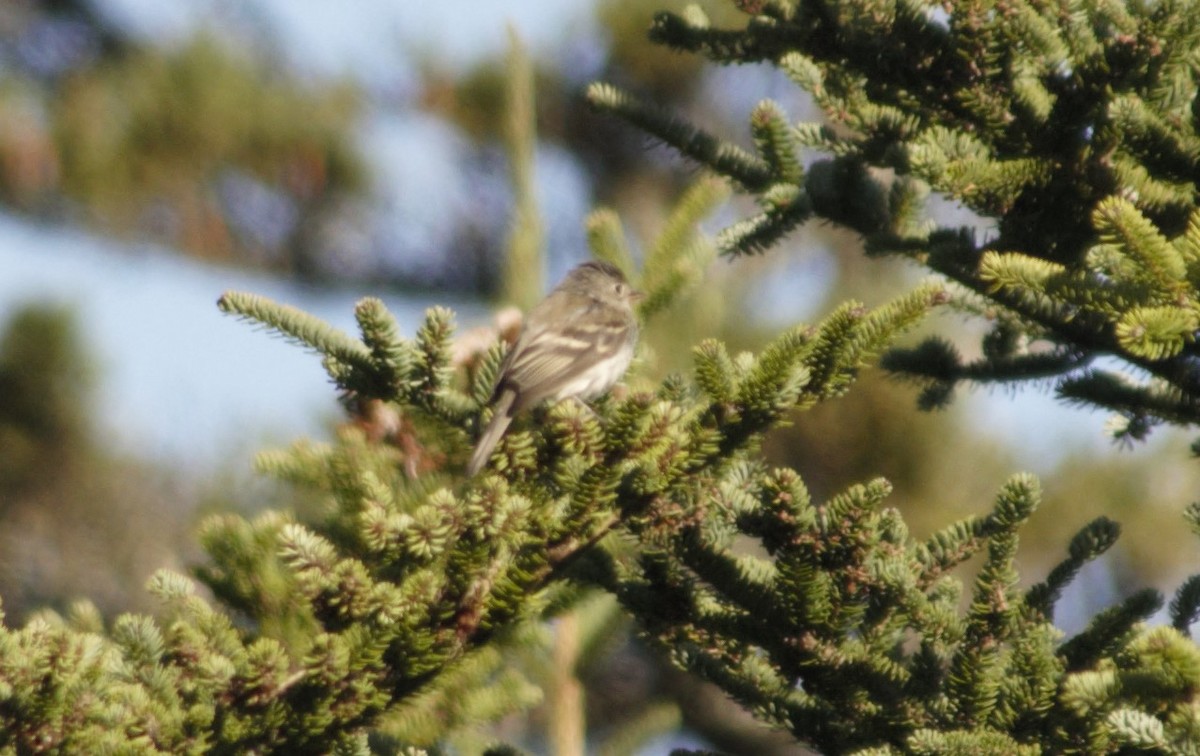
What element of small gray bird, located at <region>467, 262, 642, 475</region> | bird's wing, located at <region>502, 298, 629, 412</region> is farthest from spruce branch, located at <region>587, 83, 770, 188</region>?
bird's wing, located at <region>502, 298, 629, 412</region>

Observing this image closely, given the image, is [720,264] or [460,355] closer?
[460,355]

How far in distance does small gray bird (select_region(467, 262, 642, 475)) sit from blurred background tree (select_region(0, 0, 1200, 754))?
9.32ft

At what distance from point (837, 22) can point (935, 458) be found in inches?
198

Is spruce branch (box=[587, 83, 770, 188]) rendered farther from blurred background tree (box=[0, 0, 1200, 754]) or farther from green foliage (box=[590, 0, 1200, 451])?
blurred background tree (box=[0, 0, 1200, 754])

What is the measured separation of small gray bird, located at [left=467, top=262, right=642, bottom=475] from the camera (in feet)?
10.5

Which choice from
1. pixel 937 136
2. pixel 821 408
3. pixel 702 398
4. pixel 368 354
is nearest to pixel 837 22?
pixel 937 136

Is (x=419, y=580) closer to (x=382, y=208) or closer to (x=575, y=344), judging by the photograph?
(x=575, y=344)

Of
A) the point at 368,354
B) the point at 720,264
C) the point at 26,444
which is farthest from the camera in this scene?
the point at 720,264

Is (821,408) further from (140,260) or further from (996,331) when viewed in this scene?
(140,260)

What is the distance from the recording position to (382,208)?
10523 millimetres

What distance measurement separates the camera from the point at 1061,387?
2.47 m

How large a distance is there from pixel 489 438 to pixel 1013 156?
1.01 metres

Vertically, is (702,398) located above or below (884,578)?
above

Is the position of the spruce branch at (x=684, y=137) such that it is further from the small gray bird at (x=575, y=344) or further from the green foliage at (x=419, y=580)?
the green foliage at (x=419, y=580)
